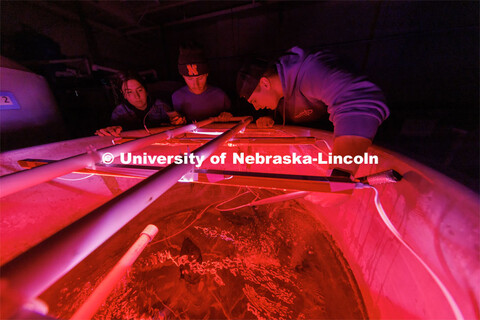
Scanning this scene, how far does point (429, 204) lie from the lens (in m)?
0.66

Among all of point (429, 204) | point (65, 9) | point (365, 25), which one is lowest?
point (429, 204)

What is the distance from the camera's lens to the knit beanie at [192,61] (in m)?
2.43

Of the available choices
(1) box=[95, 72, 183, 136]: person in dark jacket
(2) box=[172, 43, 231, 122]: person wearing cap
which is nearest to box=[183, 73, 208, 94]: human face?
(2) box=[172, 43, 231, 122]: person wearing cap

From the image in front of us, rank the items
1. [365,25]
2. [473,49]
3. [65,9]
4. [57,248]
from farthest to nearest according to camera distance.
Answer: [65,9] → [365,25] → [473,49] → [57,248]

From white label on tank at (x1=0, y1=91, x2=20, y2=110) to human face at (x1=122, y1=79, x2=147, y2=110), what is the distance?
1.03 meters

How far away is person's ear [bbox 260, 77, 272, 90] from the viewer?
1.39 metres

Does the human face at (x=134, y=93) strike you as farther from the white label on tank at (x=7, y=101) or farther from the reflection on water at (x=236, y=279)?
the reflection on water at (x=236, y=279)

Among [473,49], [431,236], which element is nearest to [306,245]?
[431,236]

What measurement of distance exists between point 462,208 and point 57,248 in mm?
1112

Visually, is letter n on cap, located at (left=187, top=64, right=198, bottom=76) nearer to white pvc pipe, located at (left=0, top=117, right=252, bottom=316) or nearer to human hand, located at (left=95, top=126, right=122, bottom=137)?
human hand, located at (left=95, top=126, right=122, bottom=137)

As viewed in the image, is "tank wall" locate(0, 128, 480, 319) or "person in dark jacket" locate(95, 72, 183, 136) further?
"person in dark jacket" locate(95, 72, 183, 136)

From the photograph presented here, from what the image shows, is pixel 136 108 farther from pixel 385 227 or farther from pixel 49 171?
pixel 385 227

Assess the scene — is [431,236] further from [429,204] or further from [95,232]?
[95,232]

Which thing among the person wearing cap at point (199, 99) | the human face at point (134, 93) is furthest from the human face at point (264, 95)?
the human face at point (134, 93)
